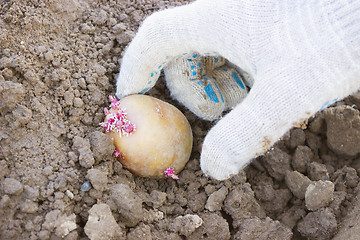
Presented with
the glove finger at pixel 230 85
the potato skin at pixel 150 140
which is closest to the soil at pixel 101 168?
the potato skin at pixel 150 140

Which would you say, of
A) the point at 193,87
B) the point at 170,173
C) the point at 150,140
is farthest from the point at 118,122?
the point at 193,87

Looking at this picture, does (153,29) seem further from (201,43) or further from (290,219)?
(290,219)

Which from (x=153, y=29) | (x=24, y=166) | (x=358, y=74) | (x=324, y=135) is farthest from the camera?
(x=324, y=135)

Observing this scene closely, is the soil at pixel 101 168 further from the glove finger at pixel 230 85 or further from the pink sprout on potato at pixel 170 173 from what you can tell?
the glove finger at pixel 230 85

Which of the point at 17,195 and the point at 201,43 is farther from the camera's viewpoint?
the point at 201,43

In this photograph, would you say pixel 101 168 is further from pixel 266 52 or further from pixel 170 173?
pixel 266 52

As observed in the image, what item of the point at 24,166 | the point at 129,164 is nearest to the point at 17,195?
the point at 24,166

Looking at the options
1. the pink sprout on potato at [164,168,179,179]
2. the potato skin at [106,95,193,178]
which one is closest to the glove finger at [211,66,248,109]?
the potato skin at [106,95,193,178]
